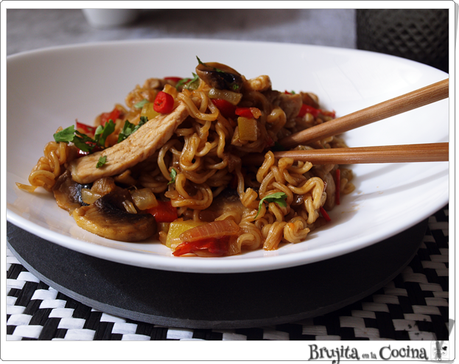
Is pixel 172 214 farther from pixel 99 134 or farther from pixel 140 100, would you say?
pixel 140 100

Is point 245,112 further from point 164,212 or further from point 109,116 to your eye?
point 109,116

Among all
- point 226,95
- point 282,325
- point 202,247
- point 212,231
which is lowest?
point 282,325

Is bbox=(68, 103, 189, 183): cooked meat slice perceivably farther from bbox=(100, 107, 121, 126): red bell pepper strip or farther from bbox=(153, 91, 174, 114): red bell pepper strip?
bbox=(100, 107, 121, 126): red bell pepper strip

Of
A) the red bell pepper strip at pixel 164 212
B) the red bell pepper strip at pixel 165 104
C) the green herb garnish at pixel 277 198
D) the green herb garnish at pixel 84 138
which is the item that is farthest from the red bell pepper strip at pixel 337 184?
the green herb garnish at pixel 84 138

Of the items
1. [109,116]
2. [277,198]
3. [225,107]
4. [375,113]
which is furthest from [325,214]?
[109,116]

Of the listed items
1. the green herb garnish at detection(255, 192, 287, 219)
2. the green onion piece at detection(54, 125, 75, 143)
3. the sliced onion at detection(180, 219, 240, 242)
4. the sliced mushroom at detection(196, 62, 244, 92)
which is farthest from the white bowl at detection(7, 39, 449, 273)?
the sliced mushroom at detection(196, 62, 244, 92)

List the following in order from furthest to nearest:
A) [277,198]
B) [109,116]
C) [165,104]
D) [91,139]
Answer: [109,116]
[91,139]
[165,104]
[277,198]
